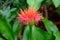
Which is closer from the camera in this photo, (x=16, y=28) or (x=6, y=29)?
(x=6, y=29)

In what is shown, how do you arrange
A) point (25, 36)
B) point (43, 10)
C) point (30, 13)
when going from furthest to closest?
point (43, 10) → point (25, 36) → point (30, 13)

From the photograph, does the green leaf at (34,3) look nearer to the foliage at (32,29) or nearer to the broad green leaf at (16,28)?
the foliage at (32,29)

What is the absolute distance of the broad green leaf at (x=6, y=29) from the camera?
1129 mm

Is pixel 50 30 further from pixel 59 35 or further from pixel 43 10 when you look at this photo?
pixel 43 10

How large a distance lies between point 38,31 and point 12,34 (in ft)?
0.51

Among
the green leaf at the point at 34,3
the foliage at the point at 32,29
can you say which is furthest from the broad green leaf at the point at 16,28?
the green leaf at the point at 34,3

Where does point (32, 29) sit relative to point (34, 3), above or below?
below

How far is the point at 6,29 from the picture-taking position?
3.86 feet

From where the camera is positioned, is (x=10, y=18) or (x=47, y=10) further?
(x=47, y=10)

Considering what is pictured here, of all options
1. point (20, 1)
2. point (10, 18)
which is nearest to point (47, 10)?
point (20, 1)

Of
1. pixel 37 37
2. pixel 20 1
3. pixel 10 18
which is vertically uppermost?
pixel 20 1

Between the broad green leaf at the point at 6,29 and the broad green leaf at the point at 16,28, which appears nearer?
the broad green leaf at the point at 6,29

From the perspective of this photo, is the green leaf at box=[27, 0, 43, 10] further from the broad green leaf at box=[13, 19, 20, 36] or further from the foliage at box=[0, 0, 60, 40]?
the broad green leaf at box=[13, 19, 20, 36]

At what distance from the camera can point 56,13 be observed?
1.65 metres
